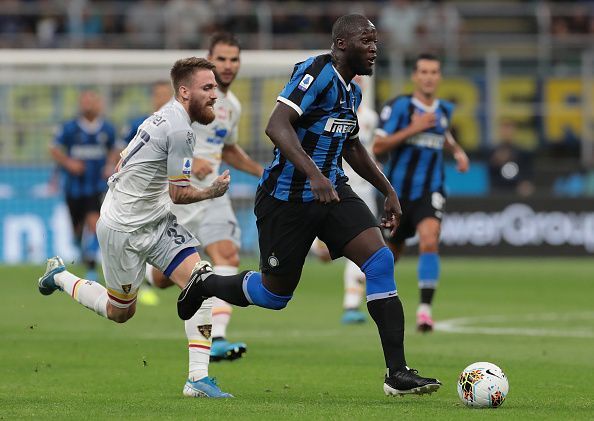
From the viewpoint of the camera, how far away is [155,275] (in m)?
11.0

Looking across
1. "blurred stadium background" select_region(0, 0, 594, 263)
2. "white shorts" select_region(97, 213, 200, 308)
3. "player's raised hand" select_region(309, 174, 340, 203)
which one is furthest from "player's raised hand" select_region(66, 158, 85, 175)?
"player's raised hand" select_region(309, 174, 340, 203)

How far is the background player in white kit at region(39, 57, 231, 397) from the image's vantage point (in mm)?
8273

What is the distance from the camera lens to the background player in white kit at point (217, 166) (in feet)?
36.3

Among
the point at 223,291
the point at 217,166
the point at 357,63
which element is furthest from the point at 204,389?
the point at 217,166

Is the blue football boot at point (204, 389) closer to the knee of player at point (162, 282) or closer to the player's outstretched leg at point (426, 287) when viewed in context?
the knee of player at point (162, 282)

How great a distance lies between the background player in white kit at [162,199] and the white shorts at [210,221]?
232 centimetres

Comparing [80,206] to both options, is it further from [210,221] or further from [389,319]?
[389,319]

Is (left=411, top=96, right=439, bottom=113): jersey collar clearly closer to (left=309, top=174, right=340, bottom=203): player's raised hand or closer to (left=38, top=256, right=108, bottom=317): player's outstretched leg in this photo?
(left=38, top=256, right=108, bottom=317): player's outstretched leg

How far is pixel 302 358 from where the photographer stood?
11.0 meters

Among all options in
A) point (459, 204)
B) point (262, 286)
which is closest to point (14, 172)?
point (459, 204)

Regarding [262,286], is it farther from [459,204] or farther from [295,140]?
[459,204]

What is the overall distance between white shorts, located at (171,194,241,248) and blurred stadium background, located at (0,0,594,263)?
8.01 metres

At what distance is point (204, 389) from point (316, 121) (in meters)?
1.84

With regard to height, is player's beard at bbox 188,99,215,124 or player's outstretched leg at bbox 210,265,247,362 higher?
player's beard at bbox 188,99,215,124
